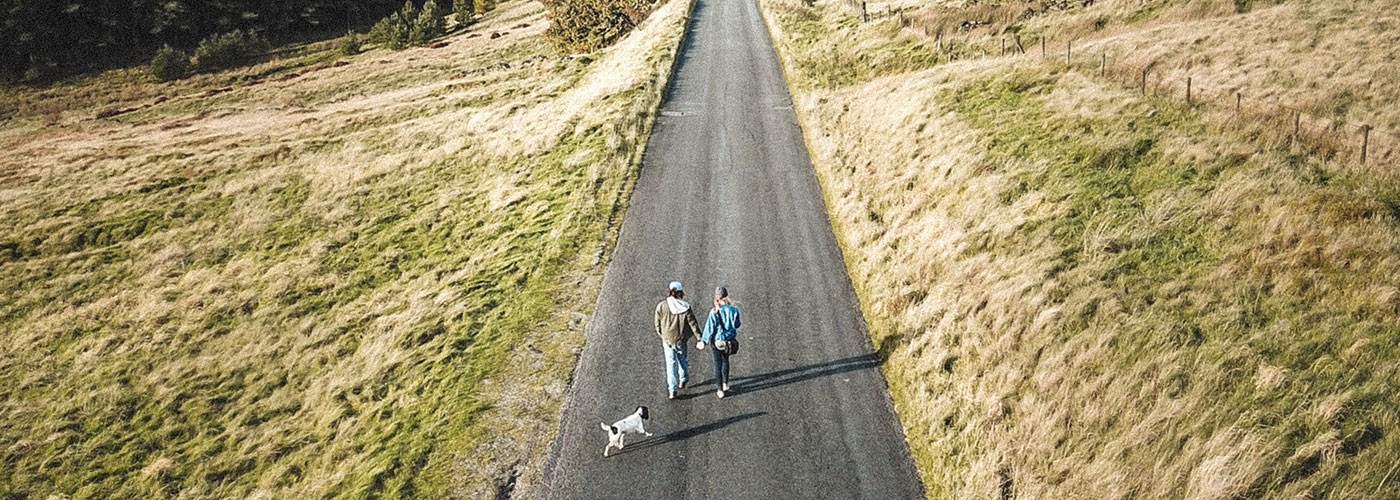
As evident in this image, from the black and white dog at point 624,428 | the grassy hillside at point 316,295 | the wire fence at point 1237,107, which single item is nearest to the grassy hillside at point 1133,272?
the wire fence at point 1237,107

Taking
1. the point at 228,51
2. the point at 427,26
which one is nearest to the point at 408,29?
the point at 427,26

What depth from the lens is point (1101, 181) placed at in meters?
15.6

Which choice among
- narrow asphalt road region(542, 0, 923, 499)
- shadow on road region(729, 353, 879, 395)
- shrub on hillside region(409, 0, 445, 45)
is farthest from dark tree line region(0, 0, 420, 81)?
shadow on road region(729, 353, 879, 395)

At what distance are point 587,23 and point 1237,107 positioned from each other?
1597 inches

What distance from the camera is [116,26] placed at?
73.2 m

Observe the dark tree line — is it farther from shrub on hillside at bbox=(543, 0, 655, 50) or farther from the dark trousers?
the dark trousers

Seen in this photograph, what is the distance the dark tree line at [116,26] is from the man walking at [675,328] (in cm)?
8022

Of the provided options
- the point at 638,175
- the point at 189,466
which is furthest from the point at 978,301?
the point at 189,466

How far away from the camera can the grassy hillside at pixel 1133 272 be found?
27.8ft

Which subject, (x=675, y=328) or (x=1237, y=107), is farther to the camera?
(x=1237, y=107)

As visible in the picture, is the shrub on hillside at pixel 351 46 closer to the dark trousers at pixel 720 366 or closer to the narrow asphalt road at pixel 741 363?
the narrow asphalt road at pixel 741 363

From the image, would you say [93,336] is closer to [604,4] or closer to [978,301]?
[978,301]

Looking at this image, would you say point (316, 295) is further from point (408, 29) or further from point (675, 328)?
point (408, 29)

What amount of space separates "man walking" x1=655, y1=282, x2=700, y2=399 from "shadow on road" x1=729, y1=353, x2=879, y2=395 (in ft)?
3.23
